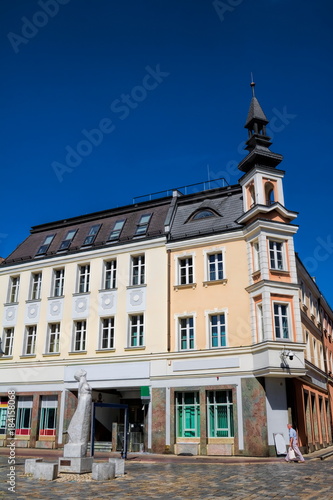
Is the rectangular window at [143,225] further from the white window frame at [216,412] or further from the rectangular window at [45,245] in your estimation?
the white window frame at [216,412]

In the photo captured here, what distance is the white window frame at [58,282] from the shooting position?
31814 mm

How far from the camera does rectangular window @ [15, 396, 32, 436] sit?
29.5 meters

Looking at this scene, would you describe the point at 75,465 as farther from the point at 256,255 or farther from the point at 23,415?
the point at 23,415

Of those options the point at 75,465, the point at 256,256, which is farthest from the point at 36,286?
the point at 75,465

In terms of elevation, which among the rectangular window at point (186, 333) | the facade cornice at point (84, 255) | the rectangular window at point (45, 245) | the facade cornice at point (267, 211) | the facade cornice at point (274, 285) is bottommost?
the rectangular window at point (186, 333)

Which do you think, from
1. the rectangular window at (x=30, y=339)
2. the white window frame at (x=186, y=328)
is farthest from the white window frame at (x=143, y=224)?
the rectangular window at (x=30, y=339)

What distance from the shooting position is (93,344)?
1137 inches

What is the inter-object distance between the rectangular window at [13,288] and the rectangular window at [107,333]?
25.8 ft

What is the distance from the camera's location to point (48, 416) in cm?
2912

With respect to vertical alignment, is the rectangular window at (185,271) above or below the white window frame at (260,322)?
above

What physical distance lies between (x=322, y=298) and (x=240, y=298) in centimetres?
1491

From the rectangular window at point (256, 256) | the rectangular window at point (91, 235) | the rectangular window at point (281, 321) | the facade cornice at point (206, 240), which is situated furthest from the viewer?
the rectangular window at point (91, 235)

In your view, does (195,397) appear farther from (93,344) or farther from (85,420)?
(85,420)

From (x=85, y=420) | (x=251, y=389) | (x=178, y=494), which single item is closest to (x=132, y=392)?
(x=251, y=389)
